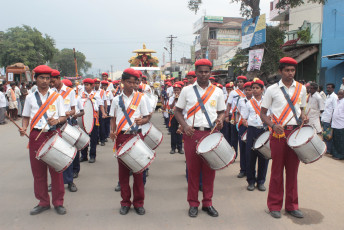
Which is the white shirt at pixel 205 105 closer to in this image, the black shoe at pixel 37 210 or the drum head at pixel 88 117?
the black shoe at pixel 37 210

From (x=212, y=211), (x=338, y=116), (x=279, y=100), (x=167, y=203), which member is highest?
(x=279, y=100)

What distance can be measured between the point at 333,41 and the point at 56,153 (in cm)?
1707

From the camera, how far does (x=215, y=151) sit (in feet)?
12.7

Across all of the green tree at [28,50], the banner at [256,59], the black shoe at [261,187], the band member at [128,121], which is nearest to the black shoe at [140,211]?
the band member at [128,121]

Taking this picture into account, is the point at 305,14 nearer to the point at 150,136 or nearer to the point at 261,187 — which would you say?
the point at 261,187

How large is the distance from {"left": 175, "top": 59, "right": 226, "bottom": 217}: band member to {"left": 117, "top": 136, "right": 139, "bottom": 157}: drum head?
0.70 m

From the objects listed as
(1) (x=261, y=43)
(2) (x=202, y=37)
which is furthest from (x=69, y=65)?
(1) (x=261, y=43)

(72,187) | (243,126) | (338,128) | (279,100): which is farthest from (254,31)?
(72,187)

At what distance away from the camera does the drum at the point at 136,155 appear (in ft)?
12.9

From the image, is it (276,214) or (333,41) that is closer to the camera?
(276,214)

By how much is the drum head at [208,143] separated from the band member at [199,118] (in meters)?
0.10

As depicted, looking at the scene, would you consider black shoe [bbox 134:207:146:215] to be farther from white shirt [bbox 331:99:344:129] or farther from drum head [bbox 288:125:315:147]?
white shirt [bbox 331:99:344:129]

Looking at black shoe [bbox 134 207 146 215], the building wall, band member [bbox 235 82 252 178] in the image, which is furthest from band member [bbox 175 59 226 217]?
the building wall

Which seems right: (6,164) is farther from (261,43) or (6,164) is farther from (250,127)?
(261,43)
